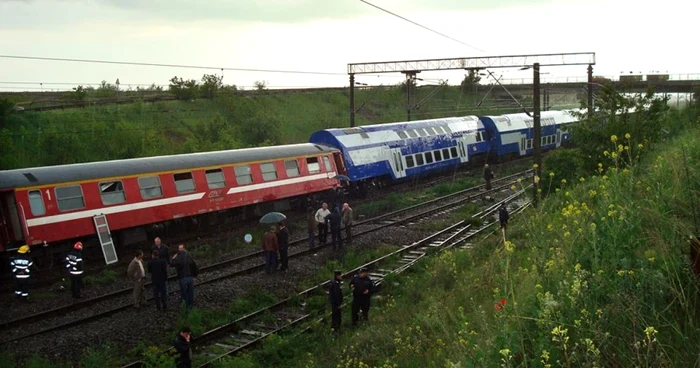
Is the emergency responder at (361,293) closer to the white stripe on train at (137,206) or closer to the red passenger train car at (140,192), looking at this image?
the red passenger train car at (140,192)

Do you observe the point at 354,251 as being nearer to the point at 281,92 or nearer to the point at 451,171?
the point at 451,171

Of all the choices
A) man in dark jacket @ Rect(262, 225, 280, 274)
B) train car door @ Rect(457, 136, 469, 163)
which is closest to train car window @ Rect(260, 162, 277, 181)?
man in dark jacket @ Rect(262, 225, 280, 274)

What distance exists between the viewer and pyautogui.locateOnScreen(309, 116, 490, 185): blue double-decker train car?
29.3 metres

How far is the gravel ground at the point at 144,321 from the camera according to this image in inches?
496

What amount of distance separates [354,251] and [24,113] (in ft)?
75.5

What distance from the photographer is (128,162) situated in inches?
800

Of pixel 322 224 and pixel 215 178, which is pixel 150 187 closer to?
pixel 215 178

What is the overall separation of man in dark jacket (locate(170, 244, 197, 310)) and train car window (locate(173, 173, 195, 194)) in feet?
22.1

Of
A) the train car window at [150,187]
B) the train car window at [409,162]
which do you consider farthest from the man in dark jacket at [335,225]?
the train car window at [409,162]

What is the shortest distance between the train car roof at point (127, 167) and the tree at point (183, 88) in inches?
1016

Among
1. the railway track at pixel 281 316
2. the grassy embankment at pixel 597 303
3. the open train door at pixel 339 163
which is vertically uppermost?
the grassy embankment at pixel 597 303

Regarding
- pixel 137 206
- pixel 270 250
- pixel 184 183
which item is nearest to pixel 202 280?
pixel 270 250

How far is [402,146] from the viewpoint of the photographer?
31.9 meters

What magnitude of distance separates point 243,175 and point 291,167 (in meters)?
2.69
